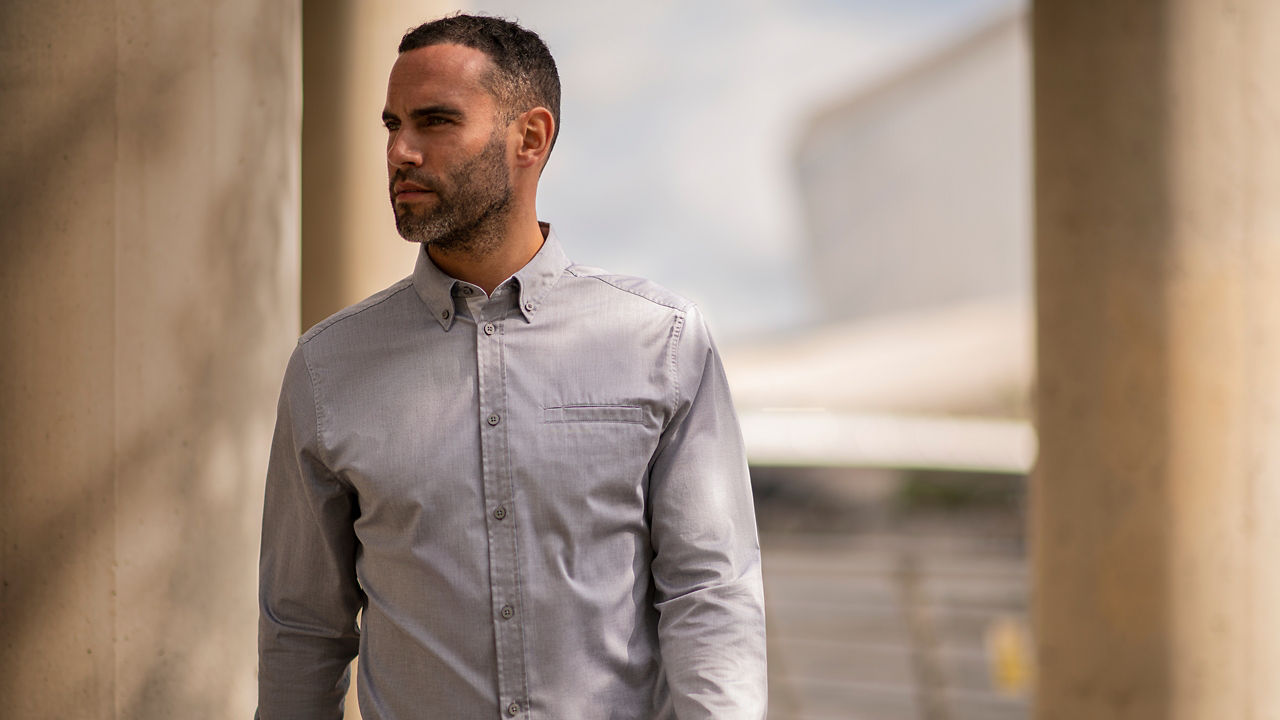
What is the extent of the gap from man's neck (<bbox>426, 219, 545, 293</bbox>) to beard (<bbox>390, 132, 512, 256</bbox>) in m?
0.03

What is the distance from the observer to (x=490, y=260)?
70.6 inches

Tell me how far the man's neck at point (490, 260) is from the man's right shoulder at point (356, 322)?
0.06 m

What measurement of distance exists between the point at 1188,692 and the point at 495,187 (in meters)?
3.19

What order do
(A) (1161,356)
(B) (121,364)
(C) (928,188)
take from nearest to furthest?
1. (B) (121,364)
2. (A) (1161,356)
3. (C) (928,188)

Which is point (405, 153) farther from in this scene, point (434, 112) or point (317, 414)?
point (317, 414)

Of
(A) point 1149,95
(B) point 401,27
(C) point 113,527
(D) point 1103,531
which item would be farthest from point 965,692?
(C) point 113,527

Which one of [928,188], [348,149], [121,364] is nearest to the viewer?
[121,364]

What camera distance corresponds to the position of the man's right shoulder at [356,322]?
1.78 metres

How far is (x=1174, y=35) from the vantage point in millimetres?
3967

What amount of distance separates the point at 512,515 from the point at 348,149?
245 centimetres

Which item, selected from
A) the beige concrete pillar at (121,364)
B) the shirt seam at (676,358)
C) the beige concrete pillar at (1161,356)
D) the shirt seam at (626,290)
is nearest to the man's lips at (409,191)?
the shirt seam at (626,290)

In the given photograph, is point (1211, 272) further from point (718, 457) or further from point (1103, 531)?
point (718, 457)

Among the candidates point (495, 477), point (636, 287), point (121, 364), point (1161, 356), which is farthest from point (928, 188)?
point (495, 477)

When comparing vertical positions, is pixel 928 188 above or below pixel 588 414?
above
